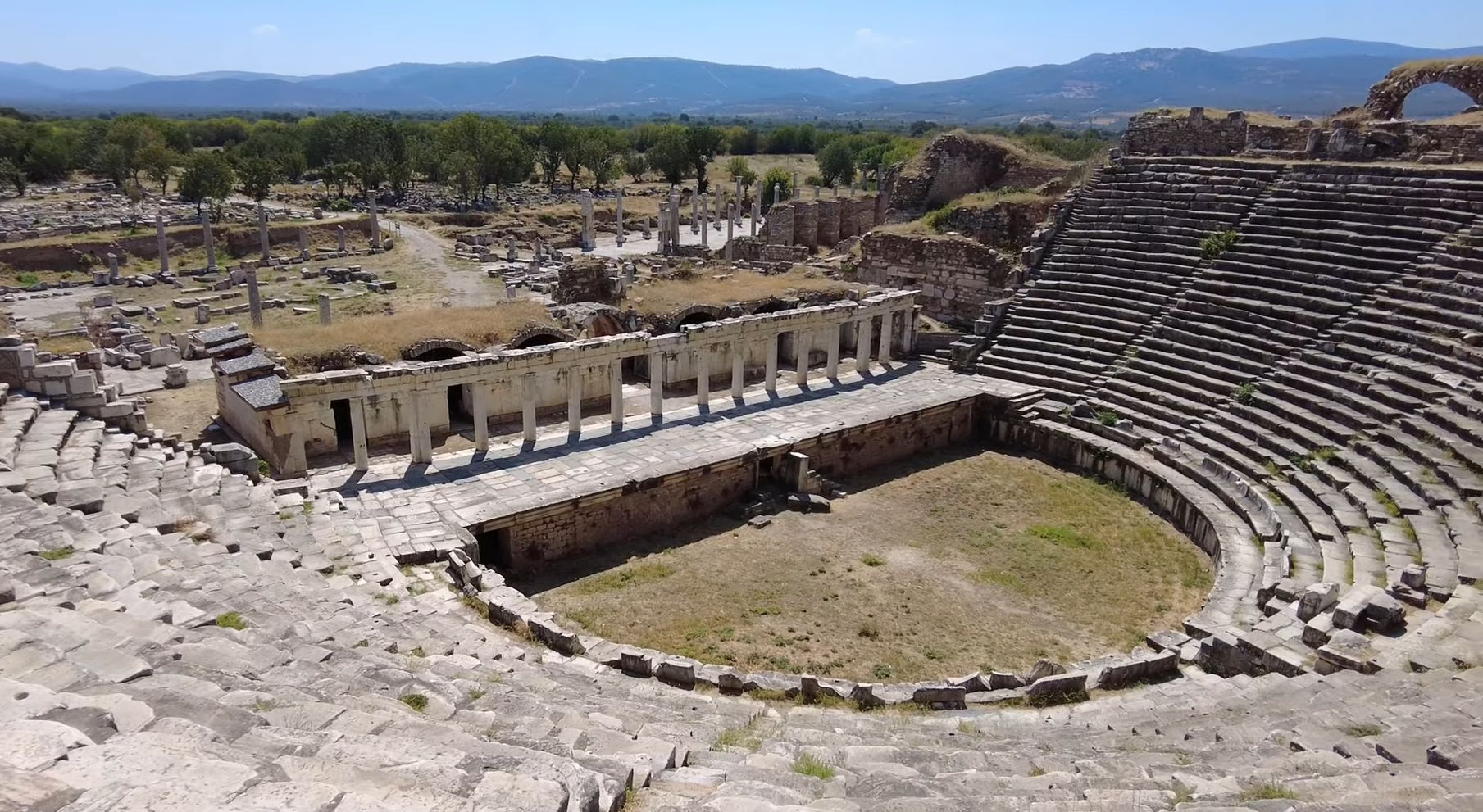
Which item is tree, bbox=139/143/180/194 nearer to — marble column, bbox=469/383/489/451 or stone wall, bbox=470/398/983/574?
marble column, bbox=469/383/489/451

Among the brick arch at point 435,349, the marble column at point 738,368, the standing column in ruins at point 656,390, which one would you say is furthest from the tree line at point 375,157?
the brick arch at point 435,349

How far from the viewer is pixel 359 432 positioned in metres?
16.6

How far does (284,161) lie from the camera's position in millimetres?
78062

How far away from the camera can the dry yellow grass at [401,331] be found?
2177 centimetres

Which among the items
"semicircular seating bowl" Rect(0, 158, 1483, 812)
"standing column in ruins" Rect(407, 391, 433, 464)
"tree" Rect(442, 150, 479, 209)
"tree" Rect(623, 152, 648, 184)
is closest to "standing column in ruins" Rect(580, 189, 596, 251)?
"tree" Rect(442, 150, 479, 209)

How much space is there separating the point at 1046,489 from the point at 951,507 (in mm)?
2339

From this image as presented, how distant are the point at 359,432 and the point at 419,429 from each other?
1.05 m

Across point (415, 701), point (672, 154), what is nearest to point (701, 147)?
point (672, 154)

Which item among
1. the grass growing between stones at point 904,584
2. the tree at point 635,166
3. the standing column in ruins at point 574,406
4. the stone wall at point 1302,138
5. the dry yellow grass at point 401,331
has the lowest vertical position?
the grass growing between stones at point 904,584

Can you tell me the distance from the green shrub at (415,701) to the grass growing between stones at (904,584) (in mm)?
5115

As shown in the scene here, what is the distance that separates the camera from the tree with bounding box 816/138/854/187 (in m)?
82.5

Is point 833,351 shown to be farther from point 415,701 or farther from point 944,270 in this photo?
point 415,701

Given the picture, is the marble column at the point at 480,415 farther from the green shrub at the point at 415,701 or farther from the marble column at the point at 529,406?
the green shrub at the point at 415,701

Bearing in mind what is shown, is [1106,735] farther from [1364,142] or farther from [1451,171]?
[1364,142]
